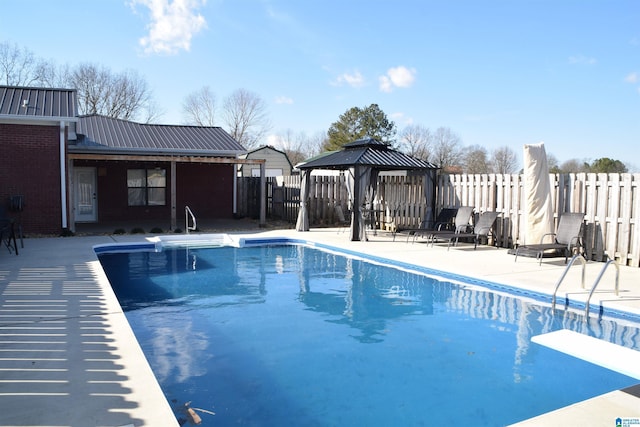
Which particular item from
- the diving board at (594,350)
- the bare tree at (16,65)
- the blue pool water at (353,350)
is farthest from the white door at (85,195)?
the bare tree at (16,65)

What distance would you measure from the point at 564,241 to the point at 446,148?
35.4 meters

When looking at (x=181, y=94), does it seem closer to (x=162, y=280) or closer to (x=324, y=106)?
(x=324, y=106)

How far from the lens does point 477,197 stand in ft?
40.1

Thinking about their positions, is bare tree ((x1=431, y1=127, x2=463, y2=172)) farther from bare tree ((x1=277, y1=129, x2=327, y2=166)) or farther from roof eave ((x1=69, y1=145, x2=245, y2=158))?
roof eave ((x1=69, y1=145, x2=245, y2=158))

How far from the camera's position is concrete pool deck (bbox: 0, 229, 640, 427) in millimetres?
2996

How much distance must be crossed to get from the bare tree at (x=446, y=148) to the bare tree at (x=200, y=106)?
65.9 feet

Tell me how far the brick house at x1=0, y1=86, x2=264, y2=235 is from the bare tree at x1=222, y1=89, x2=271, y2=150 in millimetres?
26246

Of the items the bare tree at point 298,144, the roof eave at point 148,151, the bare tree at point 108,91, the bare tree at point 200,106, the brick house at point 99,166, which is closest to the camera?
the brick house at point 99,166

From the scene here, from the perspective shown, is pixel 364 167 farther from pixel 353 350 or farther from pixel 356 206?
pixel 353 350

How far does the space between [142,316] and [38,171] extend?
25.8ft

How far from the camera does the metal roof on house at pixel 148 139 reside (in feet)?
51.5

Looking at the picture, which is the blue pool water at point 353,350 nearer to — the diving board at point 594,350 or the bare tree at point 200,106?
the diving board at point 594,350

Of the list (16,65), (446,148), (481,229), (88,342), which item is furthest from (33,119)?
(446,148)

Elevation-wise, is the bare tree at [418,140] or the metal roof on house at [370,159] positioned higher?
the bare tree at [418,140]
